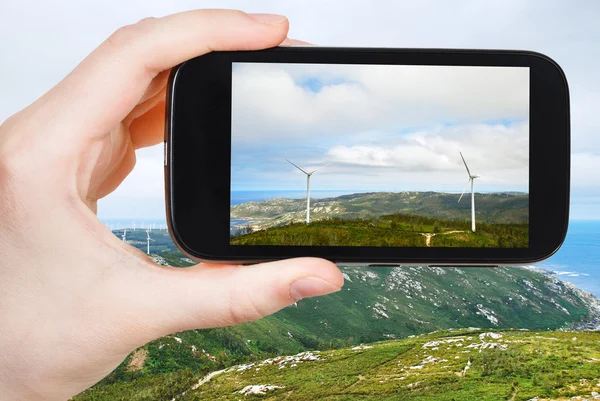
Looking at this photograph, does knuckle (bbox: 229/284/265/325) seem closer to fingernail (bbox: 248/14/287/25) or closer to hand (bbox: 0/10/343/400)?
hand (bbox: 0/10/343/400)

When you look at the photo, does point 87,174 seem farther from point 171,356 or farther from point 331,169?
point 171,356

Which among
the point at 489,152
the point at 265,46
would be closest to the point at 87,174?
the point at 265,46

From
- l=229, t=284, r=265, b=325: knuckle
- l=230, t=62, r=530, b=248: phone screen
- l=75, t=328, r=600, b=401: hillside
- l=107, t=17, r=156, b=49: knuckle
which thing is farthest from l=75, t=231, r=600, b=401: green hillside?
l=107, t=17, r=156, b=49: knuckle

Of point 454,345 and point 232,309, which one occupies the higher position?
point 232,309

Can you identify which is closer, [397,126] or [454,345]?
[397,126]

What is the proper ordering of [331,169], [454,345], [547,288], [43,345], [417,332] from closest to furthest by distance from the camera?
[43,345]
[331,169]
[454,345]
[417,332]
[547,288]

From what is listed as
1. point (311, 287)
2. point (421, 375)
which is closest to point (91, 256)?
point (311, 287)
